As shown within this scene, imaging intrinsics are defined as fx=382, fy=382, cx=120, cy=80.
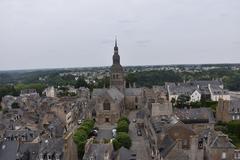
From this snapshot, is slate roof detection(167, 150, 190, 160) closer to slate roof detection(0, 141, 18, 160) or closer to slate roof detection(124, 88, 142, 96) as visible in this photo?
slate roof detection(0, 141, 18, 160)

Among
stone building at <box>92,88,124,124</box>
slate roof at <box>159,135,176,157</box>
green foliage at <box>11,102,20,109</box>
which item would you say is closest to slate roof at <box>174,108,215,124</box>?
stone building at <box>92,88,124,124</box>

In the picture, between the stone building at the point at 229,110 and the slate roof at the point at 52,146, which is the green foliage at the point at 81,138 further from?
the stone building at the point at 229,110

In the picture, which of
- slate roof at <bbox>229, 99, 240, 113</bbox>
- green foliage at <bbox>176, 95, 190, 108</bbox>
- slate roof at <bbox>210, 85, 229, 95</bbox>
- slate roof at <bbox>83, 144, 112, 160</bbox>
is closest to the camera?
slate roof at <bbox>83, 144, 112, 160</bbox>

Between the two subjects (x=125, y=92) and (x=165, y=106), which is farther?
(x=125, y=92)

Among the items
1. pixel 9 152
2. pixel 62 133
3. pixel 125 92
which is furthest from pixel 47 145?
pixel 125 92

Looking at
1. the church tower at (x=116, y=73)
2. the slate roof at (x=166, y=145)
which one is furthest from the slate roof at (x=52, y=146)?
the church tower at (x=116, y=73)

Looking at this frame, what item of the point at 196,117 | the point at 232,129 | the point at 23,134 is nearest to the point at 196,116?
the point at 196,117

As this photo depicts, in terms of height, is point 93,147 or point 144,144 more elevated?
point 93,147

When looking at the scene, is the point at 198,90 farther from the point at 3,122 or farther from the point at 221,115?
the point at 3,122
